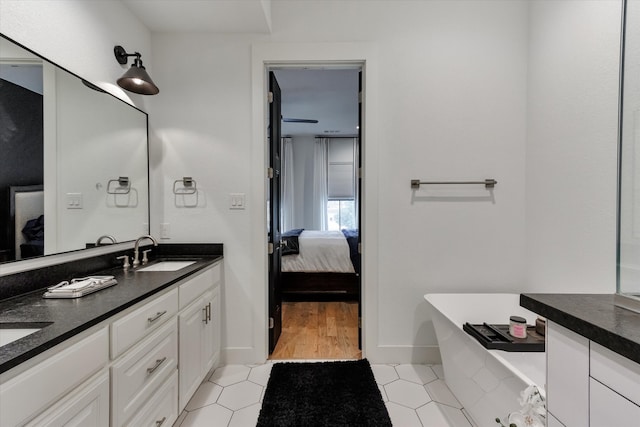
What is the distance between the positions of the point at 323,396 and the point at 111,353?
126 cm

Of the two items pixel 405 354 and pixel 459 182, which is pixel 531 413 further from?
pixel 459 182

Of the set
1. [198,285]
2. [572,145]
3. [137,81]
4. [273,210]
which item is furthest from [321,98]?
[198,285]

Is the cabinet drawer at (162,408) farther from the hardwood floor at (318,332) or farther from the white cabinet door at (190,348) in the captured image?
Result: the hardwood floor at (318,332)

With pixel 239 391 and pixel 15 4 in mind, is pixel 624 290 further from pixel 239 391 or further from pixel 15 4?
pixel 15 4

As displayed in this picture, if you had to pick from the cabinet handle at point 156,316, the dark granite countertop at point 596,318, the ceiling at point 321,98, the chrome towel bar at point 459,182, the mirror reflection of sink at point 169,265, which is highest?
the ceiling at point 321,98

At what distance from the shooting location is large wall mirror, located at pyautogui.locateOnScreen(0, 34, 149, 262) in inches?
47.6

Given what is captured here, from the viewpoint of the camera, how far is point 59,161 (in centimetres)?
144

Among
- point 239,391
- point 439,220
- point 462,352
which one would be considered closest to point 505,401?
point 462,352

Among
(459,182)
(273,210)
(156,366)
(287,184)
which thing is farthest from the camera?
(287,184)

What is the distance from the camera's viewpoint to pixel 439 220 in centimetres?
221

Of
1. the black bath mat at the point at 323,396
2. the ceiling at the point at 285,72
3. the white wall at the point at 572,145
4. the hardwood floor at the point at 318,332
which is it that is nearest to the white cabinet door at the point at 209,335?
the black bath mat at the point at 323,396

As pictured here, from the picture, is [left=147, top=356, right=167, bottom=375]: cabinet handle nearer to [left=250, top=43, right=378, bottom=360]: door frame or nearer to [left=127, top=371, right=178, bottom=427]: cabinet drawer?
[left=127, top=371, right=178, bottom=427]: cabinet drawer

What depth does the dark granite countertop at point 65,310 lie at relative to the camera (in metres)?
0.76

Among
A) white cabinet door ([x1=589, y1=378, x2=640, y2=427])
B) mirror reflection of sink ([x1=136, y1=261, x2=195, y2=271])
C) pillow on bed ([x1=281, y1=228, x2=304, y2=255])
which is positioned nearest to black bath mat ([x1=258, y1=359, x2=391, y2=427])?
mirror reflection of sink ([x1=136, y1=261, x2=195, y2=271])
